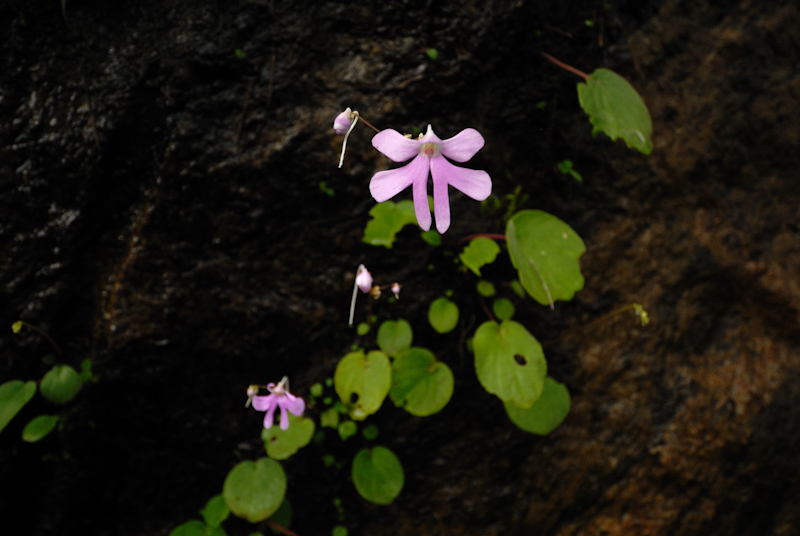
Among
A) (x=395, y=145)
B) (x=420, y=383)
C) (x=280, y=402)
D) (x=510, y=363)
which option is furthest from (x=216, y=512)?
(x=395, y=145)

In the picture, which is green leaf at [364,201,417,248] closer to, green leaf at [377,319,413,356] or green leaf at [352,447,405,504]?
green leaf at [377,319,413,356]

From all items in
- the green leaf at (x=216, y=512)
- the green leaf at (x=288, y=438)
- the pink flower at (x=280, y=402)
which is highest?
the pink flower at (x=280, y=402)

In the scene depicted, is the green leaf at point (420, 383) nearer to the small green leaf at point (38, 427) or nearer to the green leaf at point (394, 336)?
the green leaf at point (394, 336)

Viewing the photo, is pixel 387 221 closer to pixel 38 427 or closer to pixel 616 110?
pixel 616 110

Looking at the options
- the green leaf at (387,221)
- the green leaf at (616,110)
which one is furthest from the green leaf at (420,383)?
the green leaf at (616,110)

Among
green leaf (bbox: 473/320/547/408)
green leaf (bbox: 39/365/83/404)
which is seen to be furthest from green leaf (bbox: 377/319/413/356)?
green leaf (bbox: 39/365/83/404)

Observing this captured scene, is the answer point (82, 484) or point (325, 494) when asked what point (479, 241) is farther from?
point (82, 484)
